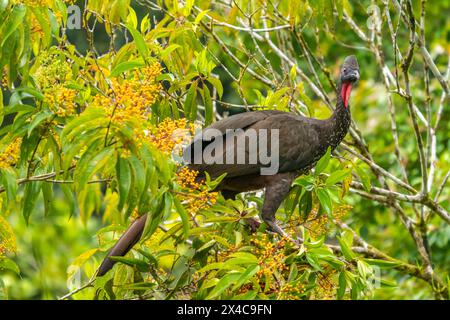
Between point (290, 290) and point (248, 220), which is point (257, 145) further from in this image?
point (290, 290)

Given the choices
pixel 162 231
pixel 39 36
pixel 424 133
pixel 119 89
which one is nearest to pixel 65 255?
pixel 424 133

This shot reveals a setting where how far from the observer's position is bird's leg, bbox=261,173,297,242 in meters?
3.23

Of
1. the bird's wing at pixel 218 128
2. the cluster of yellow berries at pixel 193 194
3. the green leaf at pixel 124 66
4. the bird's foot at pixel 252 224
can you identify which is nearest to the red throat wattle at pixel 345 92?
the bird's wing at pixel 218 128

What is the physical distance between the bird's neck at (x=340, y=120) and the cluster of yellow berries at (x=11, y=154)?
1446 mm

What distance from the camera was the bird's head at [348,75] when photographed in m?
3.52

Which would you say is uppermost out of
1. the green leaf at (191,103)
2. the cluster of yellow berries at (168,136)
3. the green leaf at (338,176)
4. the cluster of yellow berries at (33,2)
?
the cluster of yellow berries at (33,2)

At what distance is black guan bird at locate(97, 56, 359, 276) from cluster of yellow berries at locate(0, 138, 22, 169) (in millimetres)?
752

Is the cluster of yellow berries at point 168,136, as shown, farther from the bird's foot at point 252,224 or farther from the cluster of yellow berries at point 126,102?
the bird's foot at point 252,224

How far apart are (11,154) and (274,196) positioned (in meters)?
1.14

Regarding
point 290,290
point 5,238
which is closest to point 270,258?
point 290,290

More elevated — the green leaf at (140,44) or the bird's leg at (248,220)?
the green leaf at (140,44)

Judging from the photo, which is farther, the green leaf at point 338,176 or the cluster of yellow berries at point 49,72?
the green leaf at point 338,176

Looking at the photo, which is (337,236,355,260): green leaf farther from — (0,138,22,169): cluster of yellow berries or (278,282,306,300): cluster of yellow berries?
(0,138,22,169): cluster of yellow berries

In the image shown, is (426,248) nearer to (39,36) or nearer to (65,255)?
(39,36)
